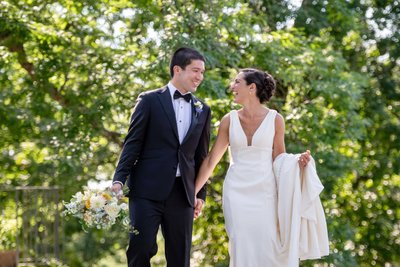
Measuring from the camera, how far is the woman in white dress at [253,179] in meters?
6.05

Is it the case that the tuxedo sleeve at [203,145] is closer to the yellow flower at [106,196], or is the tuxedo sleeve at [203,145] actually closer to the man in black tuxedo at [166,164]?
the man in black tuxedo at [166,164]

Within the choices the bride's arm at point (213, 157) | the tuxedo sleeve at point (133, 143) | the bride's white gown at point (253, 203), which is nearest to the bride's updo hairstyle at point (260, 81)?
the bride's white gown at point (253, 203)

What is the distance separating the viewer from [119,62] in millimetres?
10234

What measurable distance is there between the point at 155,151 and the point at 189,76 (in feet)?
1.68

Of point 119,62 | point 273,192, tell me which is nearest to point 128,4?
point 119,62

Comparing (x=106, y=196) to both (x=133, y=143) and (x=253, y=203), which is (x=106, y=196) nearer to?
(x=133, y=143)

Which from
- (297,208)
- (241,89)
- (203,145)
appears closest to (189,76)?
(203,145)

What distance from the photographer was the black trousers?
544 centimetres

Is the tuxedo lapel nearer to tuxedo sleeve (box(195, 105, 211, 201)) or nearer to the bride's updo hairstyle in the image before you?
tuxedo sleeve (box(195, 105, 211, 201))

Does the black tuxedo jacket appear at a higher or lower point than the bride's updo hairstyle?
lower

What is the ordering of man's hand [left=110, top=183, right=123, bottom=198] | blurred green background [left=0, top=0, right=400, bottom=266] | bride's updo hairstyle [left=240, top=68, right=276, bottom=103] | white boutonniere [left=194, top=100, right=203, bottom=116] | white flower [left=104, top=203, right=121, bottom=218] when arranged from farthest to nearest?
blurred green background [left=0, top=0, right=400, bottom=266] < bride's updo hairstyle [left=240, top=68, right=276, bottom=103] < white boutonniere [left=194, top=100, right=203, bottom=116] < man's hand [left=110, top=183, right=123, bottom=198] < white flower [left=104, top=203, right=121, bottom=218]

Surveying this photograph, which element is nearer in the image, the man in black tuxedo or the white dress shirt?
the man in black tuxedo

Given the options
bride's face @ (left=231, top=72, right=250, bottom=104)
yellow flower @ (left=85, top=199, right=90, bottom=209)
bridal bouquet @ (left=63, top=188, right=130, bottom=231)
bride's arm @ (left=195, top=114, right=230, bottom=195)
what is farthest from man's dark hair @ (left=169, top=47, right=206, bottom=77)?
yellow flower @ (left=85, top=199, right=90, bottom=209)

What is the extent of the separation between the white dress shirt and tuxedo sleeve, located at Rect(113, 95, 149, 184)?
20 centimetres
